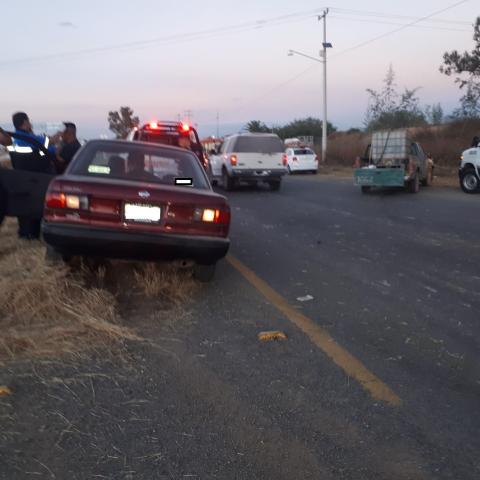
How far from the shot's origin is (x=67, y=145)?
9453 mm

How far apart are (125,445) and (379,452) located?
1.32m

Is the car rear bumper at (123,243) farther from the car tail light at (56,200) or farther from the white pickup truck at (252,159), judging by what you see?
the white pickup truck at (252,159)

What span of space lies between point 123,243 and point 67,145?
177 inches

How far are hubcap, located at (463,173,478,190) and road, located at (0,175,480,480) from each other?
41.8 feet

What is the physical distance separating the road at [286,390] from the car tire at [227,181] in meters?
12.5

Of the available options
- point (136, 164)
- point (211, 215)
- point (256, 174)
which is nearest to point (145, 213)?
point (211, 215)

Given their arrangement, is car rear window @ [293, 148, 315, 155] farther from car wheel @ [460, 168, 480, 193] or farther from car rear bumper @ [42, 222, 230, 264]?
car rear bumper @ [42, 222, 230, 264]

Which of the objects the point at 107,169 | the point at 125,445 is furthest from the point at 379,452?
the point at 107,169

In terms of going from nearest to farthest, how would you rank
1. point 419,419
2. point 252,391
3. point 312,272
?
point 419,419 < point 252,391 < point 312,272

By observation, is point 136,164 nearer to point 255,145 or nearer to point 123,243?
point 123,243

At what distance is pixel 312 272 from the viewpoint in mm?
7328

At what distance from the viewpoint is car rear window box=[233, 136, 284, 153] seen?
64.1ft

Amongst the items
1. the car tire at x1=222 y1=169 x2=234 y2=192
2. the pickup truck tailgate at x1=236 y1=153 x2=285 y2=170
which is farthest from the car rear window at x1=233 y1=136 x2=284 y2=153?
the car tire at x1=222 y1=169 x2=234 y2=192

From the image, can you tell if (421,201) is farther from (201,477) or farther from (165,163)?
(201,477)
